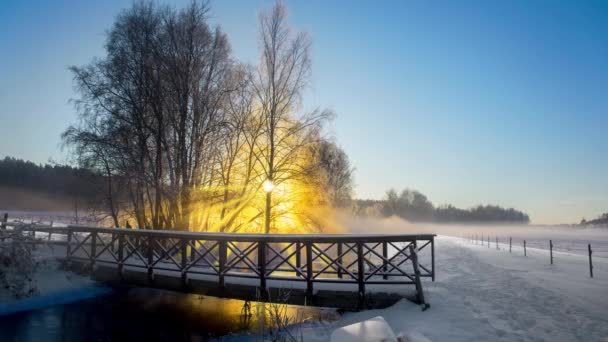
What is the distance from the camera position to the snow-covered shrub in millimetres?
13250

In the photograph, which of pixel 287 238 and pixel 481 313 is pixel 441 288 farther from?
pixel 287 238

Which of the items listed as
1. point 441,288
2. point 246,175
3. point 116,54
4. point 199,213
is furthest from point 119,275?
point 441,288

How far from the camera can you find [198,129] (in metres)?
16.9

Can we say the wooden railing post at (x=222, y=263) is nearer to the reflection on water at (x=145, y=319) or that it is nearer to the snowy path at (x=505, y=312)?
the reflection on water at (x=145, y=319)

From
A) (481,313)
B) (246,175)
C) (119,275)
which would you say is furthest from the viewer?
(246,175)

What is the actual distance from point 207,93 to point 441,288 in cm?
1282

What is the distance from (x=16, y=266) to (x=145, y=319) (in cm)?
593

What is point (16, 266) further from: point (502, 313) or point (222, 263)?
point (502, 313)

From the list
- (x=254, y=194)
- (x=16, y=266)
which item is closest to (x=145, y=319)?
(x=16, y=266)

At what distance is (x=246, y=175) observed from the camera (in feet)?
58.2

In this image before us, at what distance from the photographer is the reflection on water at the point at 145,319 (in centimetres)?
1020

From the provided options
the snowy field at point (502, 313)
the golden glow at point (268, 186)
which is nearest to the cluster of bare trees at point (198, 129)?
the golden glow at point (268, 186)

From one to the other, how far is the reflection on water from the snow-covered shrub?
1.70 m

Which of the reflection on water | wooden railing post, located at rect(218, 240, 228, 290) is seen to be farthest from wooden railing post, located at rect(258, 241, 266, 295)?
wooden railing post, located at rect(218, 240, 228, 290)
